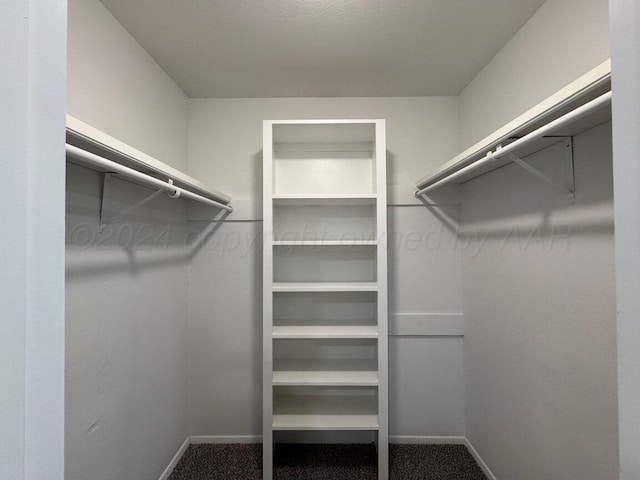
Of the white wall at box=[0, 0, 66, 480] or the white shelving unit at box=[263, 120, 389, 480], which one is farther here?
the white shelving unit at box=[263, 120, 389, 480]

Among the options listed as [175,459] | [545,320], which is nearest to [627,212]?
[545,320]

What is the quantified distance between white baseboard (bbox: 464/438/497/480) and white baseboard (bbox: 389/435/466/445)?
0.18 ft

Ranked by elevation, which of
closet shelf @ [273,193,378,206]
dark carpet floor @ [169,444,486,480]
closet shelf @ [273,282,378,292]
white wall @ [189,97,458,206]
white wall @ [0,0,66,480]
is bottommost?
dark carpet floor @ [169,444,486,480]

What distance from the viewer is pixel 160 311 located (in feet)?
5.25

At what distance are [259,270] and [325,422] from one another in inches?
37.4

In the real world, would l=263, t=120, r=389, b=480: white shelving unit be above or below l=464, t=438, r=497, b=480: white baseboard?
above

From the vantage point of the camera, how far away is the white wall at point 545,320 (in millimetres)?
966

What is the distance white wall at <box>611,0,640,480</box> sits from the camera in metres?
0.39

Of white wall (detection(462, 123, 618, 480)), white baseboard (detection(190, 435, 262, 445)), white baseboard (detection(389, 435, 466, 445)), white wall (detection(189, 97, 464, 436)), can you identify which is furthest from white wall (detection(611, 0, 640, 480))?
white baseboard (detection(190, 435, 262, 445))

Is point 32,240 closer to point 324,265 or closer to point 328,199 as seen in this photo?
point 328,199

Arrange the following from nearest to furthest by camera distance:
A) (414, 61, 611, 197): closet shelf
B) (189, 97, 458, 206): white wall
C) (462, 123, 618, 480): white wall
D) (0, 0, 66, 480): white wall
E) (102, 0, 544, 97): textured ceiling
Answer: (0, 0, 66, 480): white wall
(414, 61, 611, 197): closet shelf
(462, 123, 618, 480): white wall
(102, 0, 544, 97): textured ceiling
(189, 97, 458, 206): white wall

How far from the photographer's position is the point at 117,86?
129 cm

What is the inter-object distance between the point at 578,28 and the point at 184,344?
238cm

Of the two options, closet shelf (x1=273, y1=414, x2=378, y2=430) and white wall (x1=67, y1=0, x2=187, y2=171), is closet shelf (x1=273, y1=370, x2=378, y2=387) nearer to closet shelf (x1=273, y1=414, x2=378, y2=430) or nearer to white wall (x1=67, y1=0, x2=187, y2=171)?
closet shelf (x1=273, y1=414, x2=378, y2=430)
